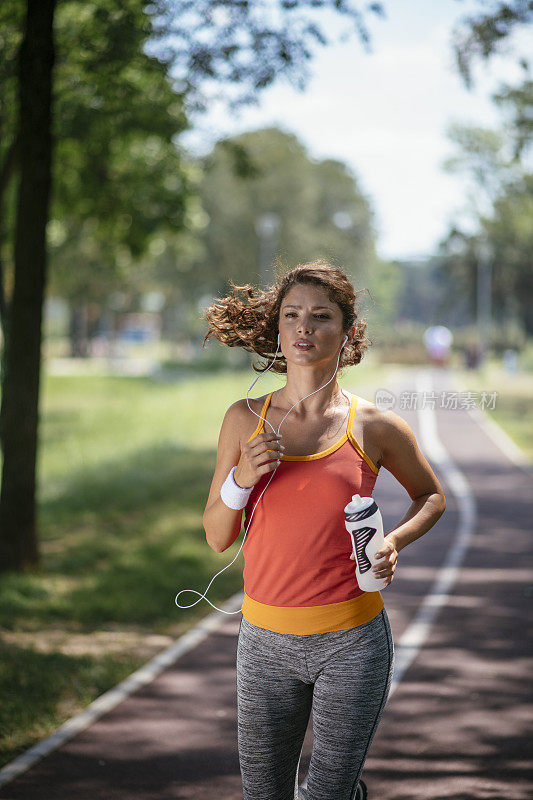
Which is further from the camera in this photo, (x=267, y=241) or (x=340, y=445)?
(x=267, y=241)

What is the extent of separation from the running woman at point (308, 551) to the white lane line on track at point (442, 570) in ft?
11.4

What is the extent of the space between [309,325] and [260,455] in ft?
1.52

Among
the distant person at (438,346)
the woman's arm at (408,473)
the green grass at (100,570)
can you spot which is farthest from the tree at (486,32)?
the distant person at (438,346)

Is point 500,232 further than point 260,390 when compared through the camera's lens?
Yes

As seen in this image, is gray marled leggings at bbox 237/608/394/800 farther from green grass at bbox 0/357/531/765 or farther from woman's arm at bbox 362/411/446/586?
green grass at bbox 0/357/531/765

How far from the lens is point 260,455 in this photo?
2.98m

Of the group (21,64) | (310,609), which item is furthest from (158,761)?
(21,64)

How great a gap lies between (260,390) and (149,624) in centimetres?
2660

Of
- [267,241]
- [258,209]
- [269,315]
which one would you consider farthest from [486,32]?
[258,209]

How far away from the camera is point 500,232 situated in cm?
6456

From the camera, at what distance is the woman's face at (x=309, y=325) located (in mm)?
3188

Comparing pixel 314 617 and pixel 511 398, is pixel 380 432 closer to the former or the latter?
pixel 314 617

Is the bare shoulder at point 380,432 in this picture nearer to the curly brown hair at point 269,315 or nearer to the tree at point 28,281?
the curly brown hair at point 269,315

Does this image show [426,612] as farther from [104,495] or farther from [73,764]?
[104,495]
